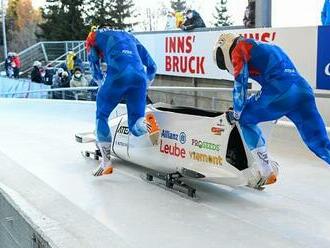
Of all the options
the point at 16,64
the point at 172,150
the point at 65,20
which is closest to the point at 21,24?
the point at 65,20

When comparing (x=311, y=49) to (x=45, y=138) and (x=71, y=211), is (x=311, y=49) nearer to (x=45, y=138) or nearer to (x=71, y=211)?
(x=45, y=138)

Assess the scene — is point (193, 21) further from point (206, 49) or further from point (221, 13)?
point (221, 13)

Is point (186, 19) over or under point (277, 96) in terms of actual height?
over

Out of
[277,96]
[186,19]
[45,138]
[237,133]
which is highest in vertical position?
[186,19]

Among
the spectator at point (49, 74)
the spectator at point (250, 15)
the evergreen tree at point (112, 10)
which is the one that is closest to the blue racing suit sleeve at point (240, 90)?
the spectator at point (250, 15)

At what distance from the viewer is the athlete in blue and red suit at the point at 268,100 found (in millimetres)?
2961

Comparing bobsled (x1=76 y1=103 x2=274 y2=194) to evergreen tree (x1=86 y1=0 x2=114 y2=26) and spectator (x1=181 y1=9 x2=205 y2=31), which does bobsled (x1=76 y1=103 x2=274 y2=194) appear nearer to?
spectator (x1=181 y1=9 x2=205 y2=31)

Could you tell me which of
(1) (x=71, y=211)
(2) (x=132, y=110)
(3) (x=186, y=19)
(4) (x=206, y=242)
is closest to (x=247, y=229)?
(4) (x=206, y=242)

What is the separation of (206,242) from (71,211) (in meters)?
0.75

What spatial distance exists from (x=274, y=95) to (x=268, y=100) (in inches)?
1.8

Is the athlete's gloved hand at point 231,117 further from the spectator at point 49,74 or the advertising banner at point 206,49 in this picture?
the spectator at point 49,74

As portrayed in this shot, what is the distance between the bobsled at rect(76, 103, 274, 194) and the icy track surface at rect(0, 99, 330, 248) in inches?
6.5

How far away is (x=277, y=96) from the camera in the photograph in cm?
296

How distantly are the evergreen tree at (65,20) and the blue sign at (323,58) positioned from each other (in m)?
22.8
